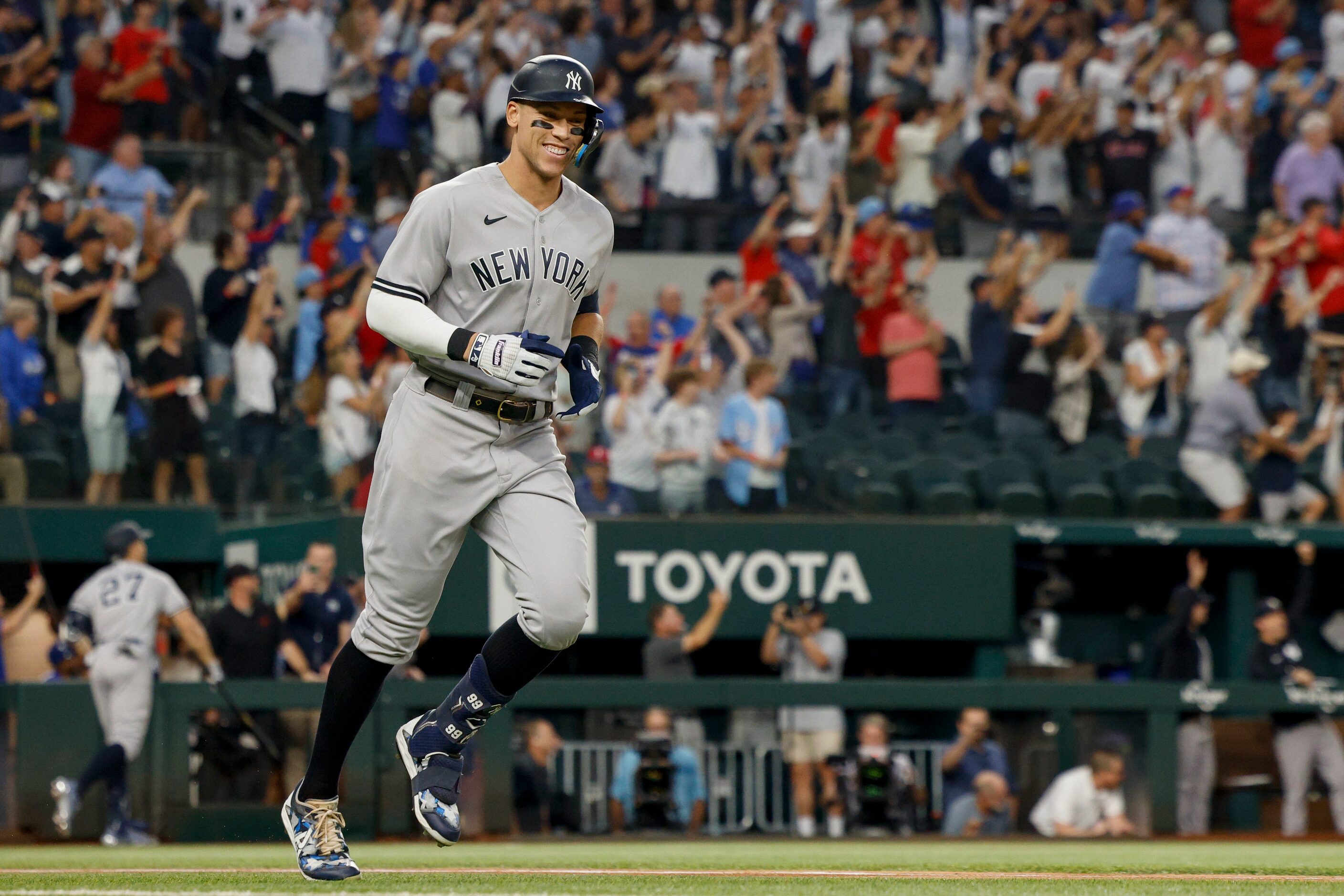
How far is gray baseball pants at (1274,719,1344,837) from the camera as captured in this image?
1176cm

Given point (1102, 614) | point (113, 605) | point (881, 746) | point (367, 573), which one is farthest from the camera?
point (1102, 614)

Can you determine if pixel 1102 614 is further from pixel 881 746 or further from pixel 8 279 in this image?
pixel 8 279

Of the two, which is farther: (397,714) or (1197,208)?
(1197,208)

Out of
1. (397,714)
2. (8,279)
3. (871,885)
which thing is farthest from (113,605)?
(871,885)

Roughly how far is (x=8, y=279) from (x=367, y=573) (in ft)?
28.5

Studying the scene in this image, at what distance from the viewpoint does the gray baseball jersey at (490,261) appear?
189 inches

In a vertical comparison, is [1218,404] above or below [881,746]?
above

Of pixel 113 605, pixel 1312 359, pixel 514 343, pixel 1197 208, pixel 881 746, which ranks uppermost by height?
pixel 1197 208

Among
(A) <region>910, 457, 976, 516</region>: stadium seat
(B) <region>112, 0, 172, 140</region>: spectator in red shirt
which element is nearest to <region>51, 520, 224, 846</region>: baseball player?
Answer: (A) <region>910, 457, 976, 516</region>: stadium seat

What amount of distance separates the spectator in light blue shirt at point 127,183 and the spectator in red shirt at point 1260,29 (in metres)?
9.92

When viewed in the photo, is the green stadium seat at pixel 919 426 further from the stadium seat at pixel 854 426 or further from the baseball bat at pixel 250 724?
the baseball bat at pixel 250 724

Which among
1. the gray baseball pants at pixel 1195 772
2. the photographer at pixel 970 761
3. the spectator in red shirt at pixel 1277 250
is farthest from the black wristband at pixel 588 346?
the spectator in red shirt at pixel 1277 250

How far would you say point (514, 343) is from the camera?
185 inches

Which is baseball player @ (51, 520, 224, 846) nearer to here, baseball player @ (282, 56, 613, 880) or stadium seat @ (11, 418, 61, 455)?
stadium seat @ (11, 418, 61, 455)
